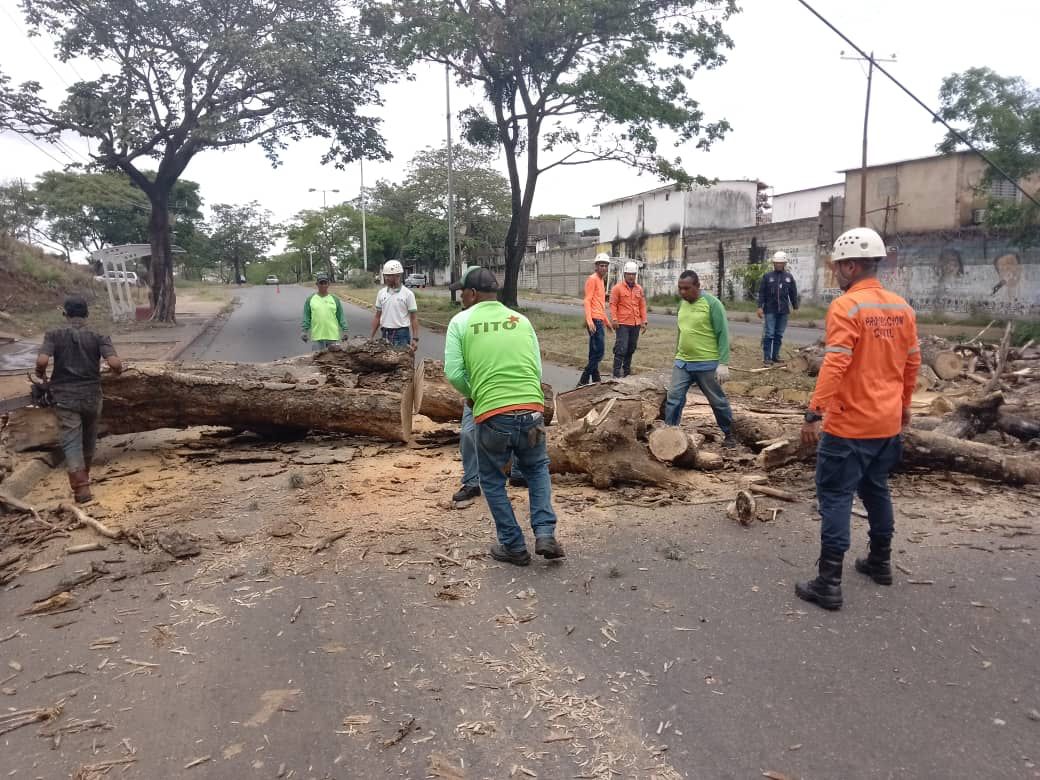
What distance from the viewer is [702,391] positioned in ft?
21.2

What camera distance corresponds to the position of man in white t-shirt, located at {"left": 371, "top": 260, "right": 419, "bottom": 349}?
887 centimetres

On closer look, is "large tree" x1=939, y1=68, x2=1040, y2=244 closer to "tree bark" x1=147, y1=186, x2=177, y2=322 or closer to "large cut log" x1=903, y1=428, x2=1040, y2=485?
"large cut log" x1=903, y1=428, x2=1040, y2=485

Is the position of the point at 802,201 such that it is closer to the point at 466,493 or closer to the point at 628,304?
the point at 628,304

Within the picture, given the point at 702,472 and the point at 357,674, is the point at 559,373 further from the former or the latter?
the point at 357,674

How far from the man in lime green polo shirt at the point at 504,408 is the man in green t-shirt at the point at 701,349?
2481mm

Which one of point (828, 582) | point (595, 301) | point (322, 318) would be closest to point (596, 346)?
point (595, 301)

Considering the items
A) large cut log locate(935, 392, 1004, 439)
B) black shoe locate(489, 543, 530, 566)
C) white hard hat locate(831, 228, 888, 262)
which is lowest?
black shoe locate(489, 543, 530, 566)

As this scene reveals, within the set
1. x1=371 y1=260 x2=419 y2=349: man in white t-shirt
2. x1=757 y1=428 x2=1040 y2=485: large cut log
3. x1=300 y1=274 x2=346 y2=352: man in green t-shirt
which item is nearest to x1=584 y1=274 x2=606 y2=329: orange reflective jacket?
x1=371 y1=260 x2=419 y2=349: man in white t-shirt

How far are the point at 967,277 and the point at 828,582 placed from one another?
24344mm

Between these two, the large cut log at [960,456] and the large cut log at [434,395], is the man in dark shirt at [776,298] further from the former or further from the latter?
the large cut log at [960,456]

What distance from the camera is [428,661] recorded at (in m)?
3.23

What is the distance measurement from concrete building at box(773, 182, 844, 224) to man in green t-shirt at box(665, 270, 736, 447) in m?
39.3

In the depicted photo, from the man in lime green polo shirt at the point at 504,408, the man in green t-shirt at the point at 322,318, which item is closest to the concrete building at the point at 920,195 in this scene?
the man in green t-shirt at the point at 322,318

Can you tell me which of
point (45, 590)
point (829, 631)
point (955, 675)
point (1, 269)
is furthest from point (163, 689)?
point (1, 269)
